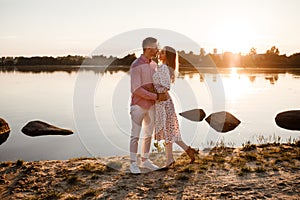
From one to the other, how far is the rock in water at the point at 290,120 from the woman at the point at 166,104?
945cm

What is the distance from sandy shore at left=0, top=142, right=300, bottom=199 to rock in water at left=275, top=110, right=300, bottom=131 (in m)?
7.95

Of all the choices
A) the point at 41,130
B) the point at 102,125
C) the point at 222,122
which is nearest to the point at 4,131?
the point at 41,130

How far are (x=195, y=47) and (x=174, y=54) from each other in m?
1.46

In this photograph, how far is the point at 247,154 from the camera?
6266 millimetres

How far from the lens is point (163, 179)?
16.4 feet

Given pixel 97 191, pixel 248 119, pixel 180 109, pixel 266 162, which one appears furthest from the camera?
pixel 180 109

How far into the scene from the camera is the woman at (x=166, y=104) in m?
5.03

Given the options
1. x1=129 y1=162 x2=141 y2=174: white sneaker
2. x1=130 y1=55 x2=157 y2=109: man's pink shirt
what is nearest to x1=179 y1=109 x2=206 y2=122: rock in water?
x1=129 y1=162 x2=141 y2=174: white sneaker

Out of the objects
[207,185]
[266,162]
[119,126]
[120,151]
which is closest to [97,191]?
[207,185]

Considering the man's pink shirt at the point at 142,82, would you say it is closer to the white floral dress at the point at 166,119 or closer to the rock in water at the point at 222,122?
the white floral dress at the point at 166,119

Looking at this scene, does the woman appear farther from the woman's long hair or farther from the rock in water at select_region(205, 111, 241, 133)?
the rock in water at select_region(205, 111, 241, 133)

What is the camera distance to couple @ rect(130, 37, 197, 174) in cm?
493

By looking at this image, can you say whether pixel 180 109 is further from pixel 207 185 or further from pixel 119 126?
pixel 207 185

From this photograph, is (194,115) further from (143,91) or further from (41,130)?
(143,91)
